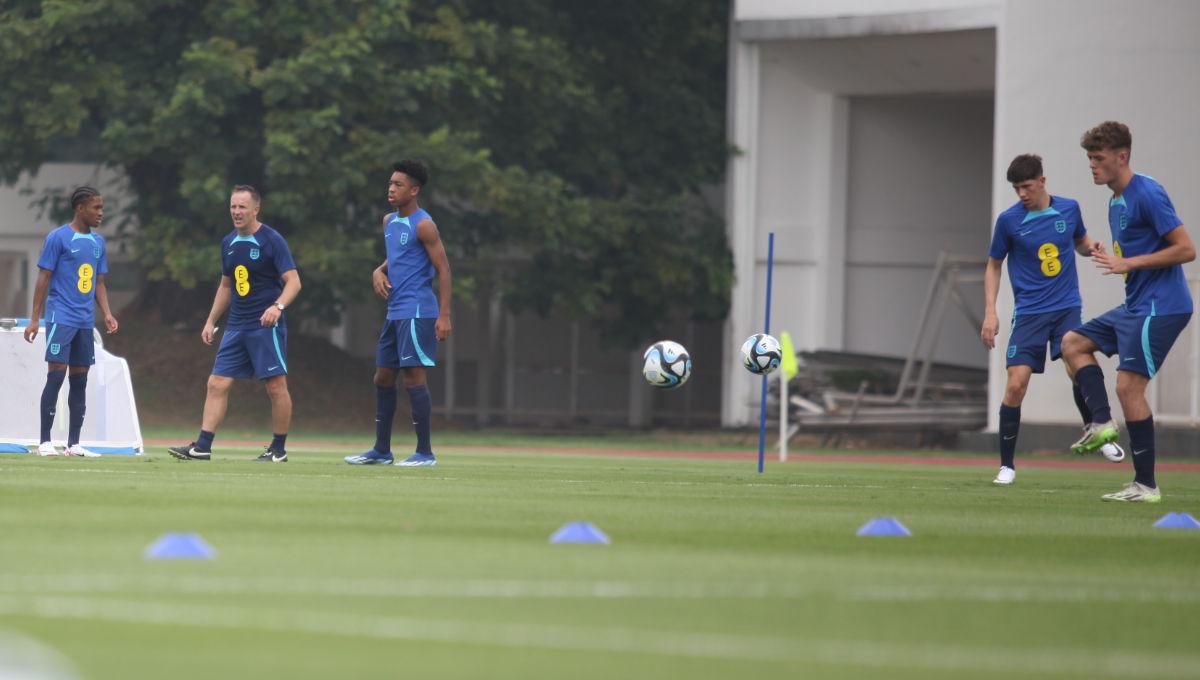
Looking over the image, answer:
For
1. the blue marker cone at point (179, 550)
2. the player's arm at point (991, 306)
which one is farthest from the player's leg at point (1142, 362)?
the blue marker cone at point (179, 550)

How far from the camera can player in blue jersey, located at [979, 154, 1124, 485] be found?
43.6 feet

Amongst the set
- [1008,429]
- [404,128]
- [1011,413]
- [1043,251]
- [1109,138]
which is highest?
[404,128]

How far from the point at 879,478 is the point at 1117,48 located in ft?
43.4

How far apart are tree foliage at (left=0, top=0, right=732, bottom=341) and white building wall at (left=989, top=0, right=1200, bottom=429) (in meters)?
6.92

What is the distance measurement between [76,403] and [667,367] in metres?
4.42

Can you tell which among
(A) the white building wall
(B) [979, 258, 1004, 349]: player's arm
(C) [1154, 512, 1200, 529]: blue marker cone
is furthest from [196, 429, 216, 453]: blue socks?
(A) the white building wall

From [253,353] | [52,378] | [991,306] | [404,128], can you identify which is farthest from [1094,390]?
[404,128]

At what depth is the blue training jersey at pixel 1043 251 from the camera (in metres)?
13.4

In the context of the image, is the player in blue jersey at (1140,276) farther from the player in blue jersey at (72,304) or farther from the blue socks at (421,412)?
the player in blue jersey at (72,304)

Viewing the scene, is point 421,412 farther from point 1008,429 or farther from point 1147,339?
point 1147,339

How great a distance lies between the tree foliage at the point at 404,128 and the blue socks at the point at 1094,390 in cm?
1788

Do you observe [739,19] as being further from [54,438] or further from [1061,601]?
[1061,601]

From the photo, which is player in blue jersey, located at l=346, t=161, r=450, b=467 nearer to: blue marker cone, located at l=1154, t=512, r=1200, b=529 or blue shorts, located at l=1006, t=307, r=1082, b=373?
blue shorts, located at l=1006, t=307, r=1082, b=373

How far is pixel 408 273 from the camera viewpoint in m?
14.2
